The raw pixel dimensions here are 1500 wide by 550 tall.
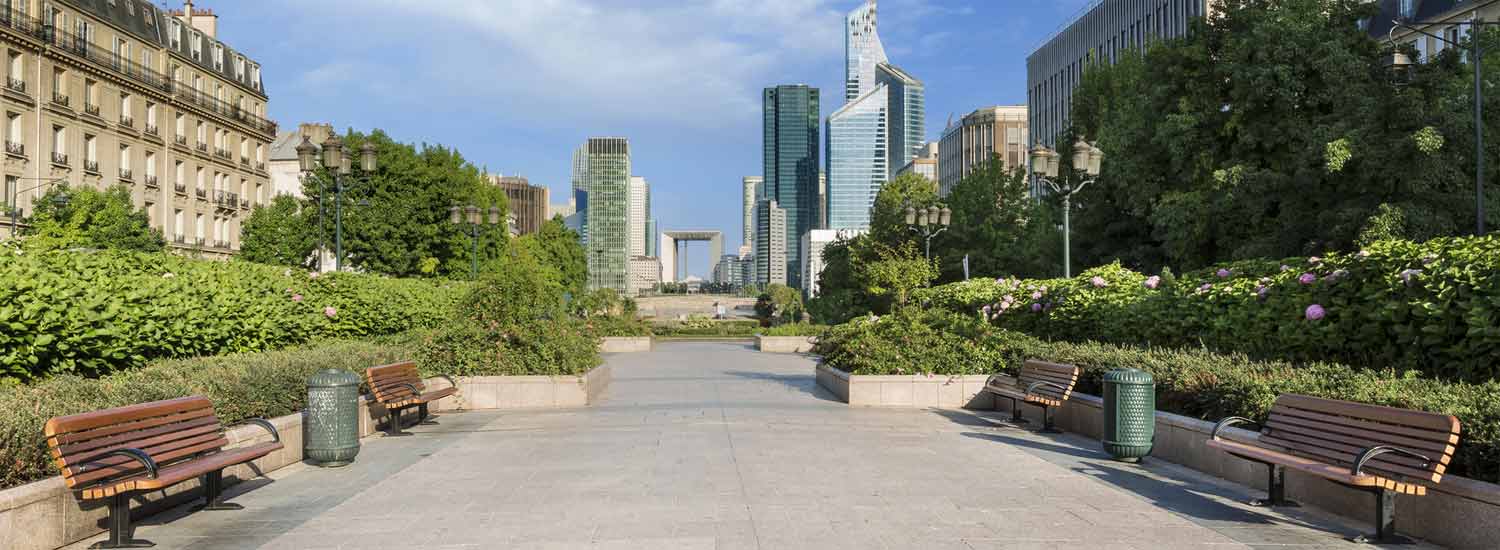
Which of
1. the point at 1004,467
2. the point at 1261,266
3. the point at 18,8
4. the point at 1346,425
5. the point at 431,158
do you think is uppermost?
the point at 18,8

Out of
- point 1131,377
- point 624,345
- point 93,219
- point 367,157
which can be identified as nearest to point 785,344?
point 624,345

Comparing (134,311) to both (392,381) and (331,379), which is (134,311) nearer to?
(331,379)

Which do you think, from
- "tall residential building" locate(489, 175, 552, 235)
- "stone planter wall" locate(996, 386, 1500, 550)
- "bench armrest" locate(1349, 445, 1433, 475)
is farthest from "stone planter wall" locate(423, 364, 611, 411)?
"tall residential building" locate(489, 175, 552, 235)

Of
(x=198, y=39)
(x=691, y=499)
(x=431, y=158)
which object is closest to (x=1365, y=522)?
(x=691, y=499)

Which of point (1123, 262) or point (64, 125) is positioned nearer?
point (1123, 262)

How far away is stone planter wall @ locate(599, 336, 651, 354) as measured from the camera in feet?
122

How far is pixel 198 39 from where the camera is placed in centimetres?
5909

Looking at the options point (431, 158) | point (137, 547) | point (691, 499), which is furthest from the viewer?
point (431, 158)

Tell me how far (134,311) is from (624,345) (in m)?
28.0

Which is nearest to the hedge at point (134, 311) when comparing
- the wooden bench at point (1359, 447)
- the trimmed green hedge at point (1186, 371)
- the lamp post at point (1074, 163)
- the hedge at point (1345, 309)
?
the trimmed green hedge at point (1186, 371)

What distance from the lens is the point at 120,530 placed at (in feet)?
21.2

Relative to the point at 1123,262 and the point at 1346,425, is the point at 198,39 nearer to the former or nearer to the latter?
the point at 1123,262

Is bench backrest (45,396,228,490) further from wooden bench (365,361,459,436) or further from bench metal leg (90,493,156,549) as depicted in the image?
wooden bench (365,361,459,436)

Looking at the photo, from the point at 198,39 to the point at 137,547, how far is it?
6230cm
